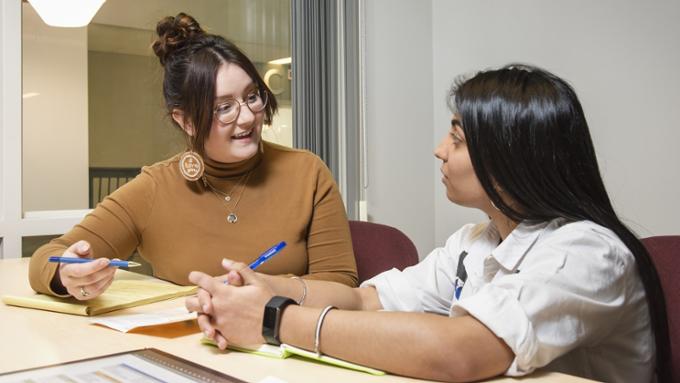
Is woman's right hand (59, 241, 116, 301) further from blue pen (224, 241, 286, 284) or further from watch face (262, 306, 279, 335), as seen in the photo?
watch face (262, 306, 279, 335)

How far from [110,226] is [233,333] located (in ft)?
2.33

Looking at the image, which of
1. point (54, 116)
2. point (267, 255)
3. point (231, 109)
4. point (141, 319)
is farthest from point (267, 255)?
point (54, 116)

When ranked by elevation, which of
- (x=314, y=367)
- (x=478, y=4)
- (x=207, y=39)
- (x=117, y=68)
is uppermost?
(x=478, y=4)

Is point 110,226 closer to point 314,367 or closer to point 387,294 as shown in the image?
point 387,294

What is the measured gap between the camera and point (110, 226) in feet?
4.95

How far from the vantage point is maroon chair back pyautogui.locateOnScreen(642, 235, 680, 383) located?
1076 millimetres

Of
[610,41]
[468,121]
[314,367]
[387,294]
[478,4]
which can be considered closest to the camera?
[314,367]

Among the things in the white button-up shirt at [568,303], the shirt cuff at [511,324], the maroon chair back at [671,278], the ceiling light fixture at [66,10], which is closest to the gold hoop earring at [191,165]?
the ceiling light fixture at [66,10]

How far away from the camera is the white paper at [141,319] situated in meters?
1.08

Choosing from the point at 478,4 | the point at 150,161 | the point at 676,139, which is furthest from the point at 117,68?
the point at 676,139

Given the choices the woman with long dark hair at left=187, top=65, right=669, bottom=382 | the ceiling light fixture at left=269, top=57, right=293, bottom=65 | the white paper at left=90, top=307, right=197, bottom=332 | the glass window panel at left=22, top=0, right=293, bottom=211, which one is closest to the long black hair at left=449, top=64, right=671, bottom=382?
the woman with long dark hair at left=187, top=65, right=669, bottom=382

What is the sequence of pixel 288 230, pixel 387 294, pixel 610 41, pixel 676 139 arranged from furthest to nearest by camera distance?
pixel 610 41 < pixel 676 139 < pixel 288 230 < pixel 387 294

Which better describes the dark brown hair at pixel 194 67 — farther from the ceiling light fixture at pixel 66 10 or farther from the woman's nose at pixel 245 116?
the ceiling light fixture at pixel 66 10

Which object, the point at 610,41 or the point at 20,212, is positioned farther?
the point at 610,41
